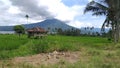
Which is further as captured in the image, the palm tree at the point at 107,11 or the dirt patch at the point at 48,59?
the palm tree at the point at 107,11

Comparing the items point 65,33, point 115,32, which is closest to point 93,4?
point 115,32

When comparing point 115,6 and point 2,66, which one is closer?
point 2,66

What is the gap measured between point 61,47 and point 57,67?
18.9 feet

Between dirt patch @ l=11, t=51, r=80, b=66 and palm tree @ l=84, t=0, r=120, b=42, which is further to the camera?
palm tree @ l=84, t=0, r=120, b=42

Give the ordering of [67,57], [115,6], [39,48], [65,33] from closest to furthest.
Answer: [67,57], [39,48], [115,6], [65,33]

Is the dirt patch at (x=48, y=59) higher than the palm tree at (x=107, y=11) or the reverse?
the reverse

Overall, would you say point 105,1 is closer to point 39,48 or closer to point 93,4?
point 93,4

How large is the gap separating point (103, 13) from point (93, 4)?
1.46 meters

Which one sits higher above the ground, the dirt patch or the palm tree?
the palm tree

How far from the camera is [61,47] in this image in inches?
615

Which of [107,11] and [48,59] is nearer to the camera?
[48,59]

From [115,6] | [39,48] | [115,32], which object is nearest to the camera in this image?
[39,48]

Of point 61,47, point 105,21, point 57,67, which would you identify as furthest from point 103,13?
point 57,67

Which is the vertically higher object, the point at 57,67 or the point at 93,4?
the point at 93,4
